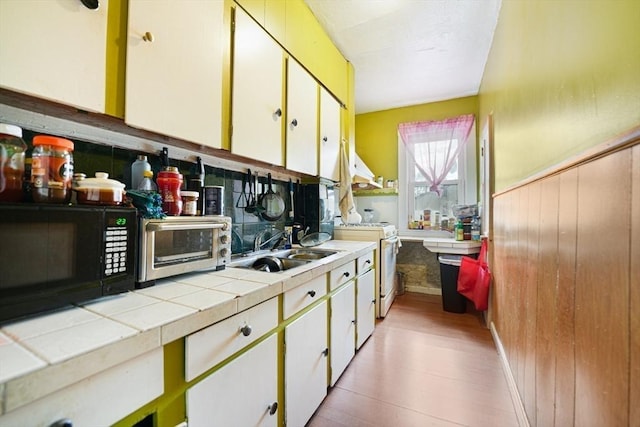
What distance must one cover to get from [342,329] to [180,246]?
1.16m

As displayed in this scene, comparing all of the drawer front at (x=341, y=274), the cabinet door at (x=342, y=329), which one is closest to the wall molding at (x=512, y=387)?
the cabinet door at (x=342, y=329)

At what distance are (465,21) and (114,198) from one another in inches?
106

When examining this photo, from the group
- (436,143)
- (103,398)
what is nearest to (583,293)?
(103,398)

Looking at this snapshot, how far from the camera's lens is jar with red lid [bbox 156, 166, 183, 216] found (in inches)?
43.2

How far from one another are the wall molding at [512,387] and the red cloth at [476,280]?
0.32m

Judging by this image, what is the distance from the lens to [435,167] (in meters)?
3.61

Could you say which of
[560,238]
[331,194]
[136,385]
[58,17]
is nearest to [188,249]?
[136,385]

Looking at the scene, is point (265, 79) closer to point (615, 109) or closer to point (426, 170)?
point (615, 109)

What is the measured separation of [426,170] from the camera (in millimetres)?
3660

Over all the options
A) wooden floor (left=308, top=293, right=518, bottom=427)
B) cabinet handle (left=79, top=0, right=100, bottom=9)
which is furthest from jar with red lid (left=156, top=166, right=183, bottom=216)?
wooden floor (left=308, top=293, right=518, bottom=427)

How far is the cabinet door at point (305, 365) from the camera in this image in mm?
1147

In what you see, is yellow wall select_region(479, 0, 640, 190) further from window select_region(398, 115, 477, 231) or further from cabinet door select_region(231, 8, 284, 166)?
window select_region(398, 115, 477, 231)

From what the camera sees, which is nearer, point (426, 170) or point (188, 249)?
point (188, 249)

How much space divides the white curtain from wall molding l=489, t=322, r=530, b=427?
2068 mm
